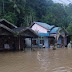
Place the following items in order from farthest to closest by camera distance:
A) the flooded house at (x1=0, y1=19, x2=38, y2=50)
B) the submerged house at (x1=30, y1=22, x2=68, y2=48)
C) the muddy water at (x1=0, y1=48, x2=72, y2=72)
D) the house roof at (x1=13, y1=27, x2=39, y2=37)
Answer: the submerged house at (x1=30, y1=22, x2=68, y2=48) < the flooded house at (x1=0, y1=19, x2=38, y2=50) < the house roof at (x1=13, y1=27, x2=39, y2=37) < the muddy water at (x1=0, y1=48, x2=72, y2=72)

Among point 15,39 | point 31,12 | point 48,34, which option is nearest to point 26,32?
point 15,39

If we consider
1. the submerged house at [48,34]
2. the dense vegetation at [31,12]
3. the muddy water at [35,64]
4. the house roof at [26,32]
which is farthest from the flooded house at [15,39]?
the dense vegetation at [31,12]

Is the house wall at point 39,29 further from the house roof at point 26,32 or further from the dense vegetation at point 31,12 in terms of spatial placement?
the house roof at point 26,32

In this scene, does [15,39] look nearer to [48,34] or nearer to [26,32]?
[26,32]

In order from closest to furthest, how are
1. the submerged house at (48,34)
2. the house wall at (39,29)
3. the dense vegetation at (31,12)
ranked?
the submerged house at (48,34)
the house wall at (39,29)
the dense vegetation at (31,12)

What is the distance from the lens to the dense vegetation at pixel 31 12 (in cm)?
3132

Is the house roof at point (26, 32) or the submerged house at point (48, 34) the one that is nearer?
the house roof at point (26, 32)

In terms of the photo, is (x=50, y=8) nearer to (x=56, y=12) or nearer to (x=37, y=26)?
(x=56, y=12)

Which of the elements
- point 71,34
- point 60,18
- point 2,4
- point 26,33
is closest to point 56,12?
point 60,18

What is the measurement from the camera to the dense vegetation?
31.3m

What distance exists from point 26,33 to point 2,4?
16.2m

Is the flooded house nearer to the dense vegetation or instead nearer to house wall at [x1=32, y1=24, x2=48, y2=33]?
house wall at [x1=32, y1=24, x2=48, y2=33]

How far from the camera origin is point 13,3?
31.3 m

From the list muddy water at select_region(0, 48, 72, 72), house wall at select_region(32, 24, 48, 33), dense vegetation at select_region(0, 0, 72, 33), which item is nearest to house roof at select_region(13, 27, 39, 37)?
muddy water at select_region(0, 48, 72, 72)
